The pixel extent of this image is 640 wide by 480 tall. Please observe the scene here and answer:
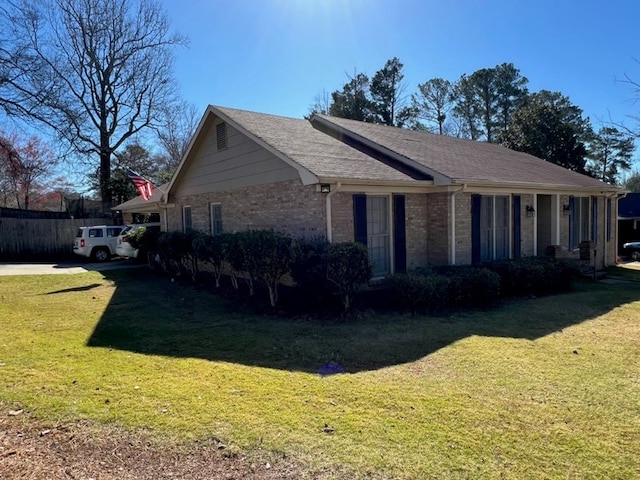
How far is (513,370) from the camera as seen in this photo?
5262 mm

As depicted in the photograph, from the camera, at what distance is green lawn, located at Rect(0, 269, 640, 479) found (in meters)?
3.38

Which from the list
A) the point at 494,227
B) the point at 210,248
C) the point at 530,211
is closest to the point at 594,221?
the point at 530,211

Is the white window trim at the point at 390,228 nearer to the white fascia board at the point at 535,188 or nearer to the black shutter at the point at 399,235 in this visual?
the black shutter at the point at 399,235

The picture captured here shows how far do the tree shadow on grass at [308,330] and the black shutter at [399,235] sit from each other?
2.53 metres

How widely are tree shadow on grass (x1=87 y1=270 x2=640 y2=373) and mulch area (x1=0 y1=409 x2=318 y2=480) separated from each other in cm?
216

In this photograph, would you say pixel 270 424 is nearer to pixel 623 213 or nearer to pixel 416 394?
pixel 416 394

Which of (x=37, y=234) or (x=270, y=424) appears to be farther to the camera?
(x=37, y=234)

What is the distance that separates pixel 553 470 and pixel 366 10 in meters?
12.6

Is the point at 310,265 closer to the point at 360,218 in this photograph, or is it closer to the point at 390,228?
the point at 360,218

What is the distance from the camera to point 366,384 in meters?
4.84

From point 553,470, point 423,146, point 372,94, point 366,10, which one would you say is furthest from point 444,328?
point 372,94

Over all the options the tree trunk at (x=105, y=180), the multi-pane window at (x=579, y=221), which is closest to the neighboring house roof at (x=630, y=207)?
the multi-pane window at (x=579, y=221)

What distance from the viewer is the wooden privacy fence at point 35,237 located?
842 inches

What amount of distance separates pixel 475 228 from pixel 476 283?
9.37ft
